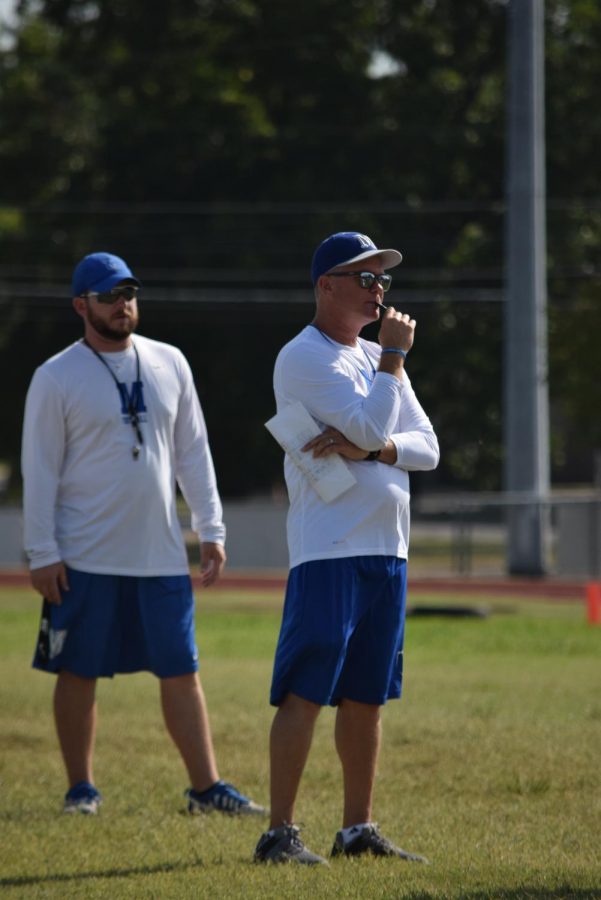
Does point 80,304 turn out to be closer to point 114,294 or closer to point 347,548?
point 114,294

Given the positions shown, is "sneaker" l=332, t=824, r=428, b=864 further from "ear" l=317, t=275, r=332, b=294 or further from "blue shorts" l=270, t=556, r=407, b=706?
"ear" l=317, t=275, r=332, b=294

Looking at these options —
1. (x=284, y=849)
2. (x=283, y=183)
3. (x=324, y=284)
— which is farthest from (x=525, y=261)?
(x=284, y=849)

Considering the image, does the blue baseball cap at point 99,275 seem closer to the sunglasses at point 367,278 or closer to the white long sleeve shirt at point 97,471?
the white long sleeve shirt at point 97,471

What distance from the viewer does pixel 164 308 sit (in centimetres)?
3928

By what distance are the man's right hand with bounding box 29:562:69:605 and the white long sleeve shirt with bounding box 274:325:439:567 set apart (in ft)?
4.74

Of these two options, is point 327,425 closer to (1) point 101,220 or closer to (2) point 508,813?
(2) point 508,813

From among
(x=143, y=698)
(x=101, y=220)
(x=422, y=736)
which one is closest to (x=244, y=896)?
(x=422, y=736)

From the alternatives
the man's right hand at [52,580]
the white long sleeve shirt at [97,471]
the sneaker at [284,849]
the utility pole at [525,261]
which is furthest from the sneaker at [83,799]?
the utility pole at [525,261]

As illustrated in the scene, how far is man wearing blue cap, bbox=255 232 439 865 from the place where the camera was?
5.73 meters

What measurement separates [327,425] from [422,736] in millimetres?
3582

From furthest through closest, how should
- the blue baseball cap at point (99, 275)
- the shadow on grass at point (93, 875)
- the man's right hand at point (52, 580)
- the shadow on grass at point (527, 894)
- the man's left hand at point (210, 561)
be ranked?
the man's left hand at point (210, 561)
the blue baseball cap at point (99, 275)
the man's right hand at point (52, 580)
the shadow on grass at point (93, 875)
the shadow on grass at point (527, 894)

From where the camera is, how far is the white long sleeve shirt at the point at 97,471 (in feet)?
23.1

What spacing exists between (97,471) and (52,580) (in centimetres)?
50

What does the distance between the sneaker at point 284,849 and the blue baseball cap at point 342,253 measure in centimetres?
193
